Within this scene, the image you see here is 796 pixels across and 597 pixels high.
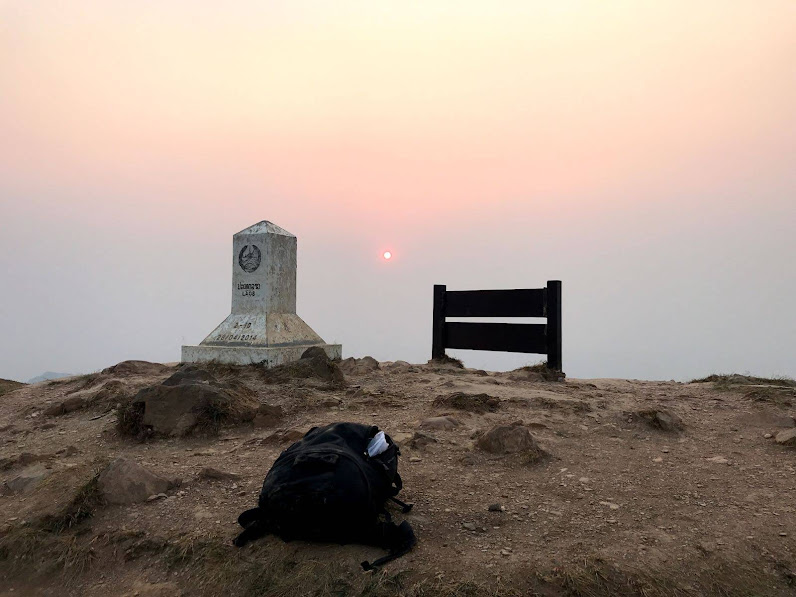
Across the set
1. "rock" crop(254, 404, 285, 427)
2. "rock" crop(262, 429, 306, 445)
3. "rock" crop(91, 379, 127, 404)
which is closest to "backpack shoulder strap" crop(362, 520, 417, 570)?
"rock" crop(262, 429, 306, 445)

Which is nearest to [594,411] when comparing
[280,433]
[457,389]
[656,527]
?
[457,389]

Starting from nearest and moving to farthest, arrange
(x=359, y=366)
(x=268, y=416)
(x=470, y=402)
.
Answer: (x=268, y=416)
(x=470, y=402)
(x=359, y=366)

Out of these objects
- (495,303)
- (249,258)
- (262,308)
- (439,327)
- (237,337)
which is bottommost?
(237,337)

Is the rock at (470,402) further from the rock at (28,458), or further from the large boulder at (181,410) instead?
the rock at (28,458)

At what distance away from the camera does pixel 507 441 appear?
15.6 ft

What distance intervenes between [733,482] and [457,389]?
3.61m

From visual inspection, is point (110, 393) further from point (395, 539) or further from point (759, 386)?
point (759, 386)

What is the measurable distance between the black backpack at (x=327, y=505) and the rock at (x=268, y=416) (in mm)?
2444

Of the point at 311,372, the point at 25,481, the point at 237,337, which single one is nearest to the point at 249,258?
the point at 237,337

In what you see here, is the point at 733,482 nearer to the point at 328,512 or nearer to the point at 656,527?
the point at 656,527

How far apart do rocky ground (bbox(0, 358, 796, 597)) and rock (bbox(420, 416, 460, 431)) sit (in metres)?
0.02

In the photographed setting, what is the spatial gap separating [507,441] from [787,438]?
2.43 metres

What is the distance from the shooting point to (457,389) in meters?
7.38

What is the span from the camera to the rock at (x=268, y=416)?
6.02 metres
